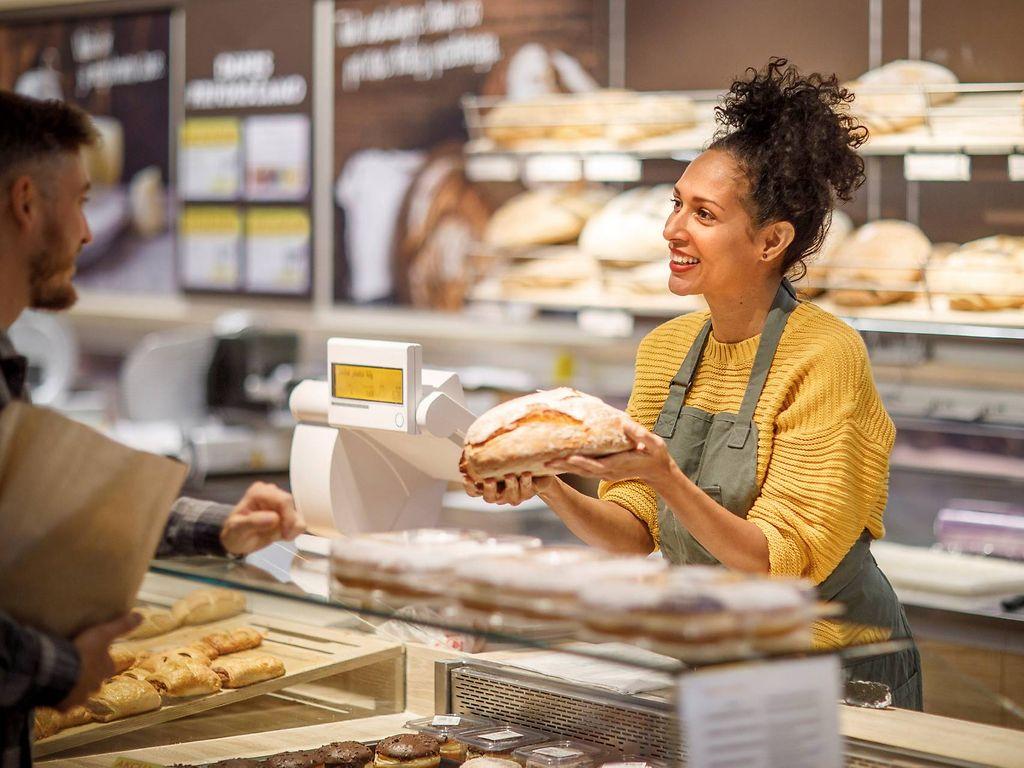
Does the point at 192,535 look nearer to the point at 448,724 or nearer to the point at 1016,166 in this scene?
the point at 448,724

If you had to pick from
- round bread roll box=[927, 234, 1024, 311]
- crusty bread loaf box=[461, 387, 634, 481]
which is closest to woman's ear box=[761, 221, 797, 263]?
crusty bread loaf box=[461, 387, 634, 481]

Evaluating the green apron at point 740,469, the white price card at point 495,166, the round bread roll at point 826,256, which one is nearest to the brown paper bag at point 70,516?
the green apron at point 740,469

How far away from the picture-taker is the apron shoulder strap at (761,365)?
212 centimetres

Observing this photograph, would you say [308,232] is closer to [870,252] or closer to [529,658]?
[870,252]

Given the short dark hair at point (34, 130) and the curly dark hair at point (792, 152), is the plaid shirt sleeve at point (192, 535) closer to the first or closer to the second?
the short dark hair at point (34, 130)

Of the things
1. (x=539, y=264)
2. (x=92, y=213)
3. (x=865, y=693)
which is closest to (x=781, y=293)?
(x=865, y=693)

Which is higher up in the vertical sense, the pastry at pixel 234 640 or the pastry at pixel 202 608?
the pastry at pixel 202 608

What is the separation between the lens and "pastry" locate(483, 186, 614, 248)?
4.49m

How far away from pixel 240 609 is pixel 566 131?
2.63 metres

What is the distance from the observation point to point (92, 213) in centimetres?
693

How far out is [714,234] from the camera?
2141 mm

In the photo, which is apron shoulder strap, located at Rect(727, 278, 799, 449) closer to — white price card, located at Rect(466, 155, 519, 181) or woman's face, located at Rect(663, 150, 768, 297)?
woman's face, located at Rect(663, 150, 768, 297)

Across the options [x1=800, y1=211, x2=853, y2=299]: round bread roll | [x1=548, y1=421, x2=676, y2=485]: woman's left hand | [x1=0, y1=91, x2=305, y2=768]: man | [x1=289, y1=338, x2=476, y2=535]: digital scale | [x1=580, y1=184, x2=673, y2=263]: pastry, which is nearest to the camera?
[x1=0, y1=91, x2=305, y2=768]: man

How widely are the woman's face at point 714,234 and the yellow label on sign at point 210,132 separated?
14.5ft
